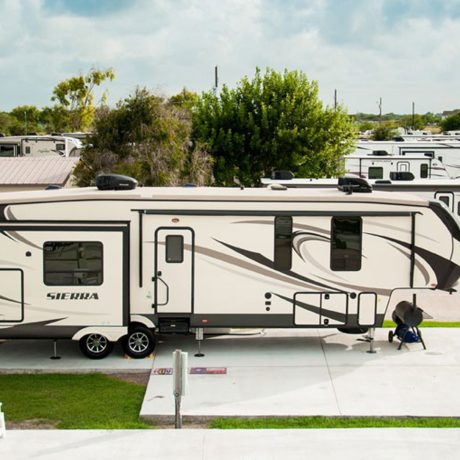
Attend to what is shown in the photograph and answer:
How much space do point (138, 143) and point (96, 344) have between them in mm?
12515

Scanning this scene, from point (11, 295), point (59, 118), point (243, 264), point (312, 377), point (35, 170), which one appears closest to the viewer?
point (312, 377)

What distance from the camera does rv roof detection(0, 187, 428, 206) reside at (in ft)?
45.3

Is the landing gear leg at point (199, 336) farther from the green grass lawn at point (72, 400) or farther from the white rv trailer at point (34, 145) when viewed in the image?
the white rv trailer at point (34, 145)

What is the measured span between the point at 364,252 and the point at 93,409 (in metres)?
5.57

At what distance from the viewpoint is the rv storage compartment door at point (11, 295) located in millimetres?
13750

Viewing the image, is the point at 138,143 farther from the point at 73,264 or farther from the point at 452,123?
the point at 452,123

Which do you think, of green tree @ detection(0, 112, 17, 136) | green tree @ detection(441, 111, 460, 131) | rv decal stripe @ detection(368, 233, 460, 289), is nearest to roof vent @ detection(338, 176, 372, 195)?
rv decal stripe @ detection(368, 233, 460, 289)

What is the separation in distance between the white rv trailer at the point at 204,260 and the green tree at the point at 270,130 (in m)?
16.5

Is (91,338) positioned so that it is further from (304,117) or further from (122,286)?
(304,117)

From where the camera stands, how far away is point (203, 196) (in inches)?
551

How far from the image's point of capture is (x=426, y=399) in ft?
39.2
